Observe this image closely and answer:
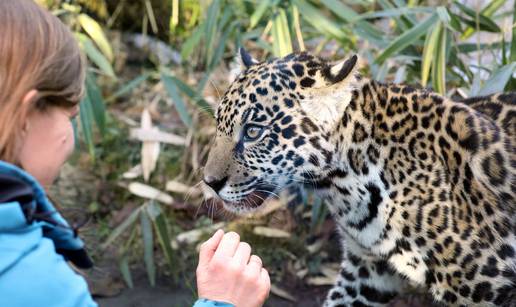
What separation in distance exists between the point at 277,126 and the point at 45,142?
6.29 ft

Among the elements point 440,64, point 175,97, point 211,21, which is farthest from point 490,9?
point 175,97

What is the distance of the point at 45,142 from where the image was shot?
6.04 feet

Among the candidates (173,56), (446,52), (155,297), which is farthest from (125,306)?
(173,56)

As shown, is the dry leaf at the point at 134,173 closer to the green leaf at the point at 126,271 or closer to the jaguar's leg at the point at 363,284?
the green leaf at the point at 126,271

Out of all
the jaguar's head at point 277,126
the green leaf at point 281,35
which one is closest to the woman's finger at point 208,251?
the jaguar's head at point 277,126

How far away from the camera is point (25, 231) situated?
1609 millimetres

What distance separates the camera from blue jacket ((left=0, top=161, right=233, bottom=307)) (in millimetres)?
1562

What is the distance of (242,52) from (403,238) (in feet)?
4.18

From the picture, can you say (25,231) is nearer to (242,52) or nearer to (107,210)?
(242,52)

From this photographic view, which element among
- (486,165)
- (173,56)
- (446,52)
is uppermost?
(446,52)

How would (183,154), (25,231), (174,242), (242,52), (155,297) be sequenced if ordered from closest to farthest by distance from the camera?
(25,231)
(242,52)
(155,297)
(174,242)
(183,154)

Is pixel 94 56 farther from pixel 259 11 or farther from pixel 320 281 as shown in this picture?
pixel 320 281

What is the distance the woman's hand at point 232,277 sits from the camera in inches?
81.7

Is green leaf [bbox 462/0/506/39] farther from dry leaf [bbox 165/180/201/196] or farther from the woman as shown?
the woman
